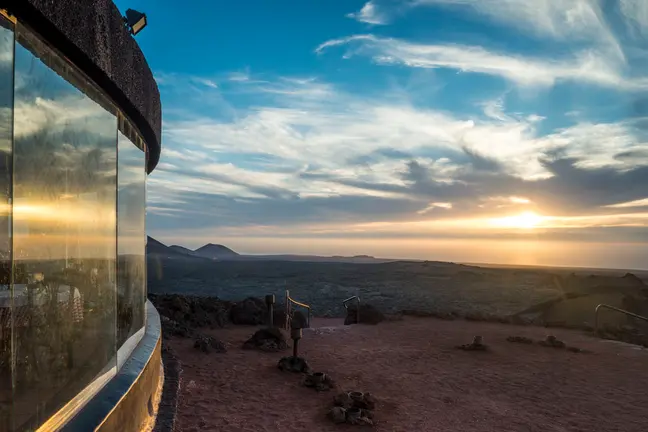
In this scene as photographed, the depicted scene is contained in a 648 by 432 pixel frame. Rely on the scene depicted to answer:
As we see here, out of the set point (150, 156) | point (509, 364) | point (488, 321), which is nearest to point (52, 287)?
point (150, 156)

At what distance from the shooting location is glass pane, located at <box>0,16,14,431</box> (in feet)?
6.48

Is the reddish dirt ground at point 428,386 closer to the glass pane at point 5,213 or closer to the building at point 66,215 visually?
the building at point 66,215

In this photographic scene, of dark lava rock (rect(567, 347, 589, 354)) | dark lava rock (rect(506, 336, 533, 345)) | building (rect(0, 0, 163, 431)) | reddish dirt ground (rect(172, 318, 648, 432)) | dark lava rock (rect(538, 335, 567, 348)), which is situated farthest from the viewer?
dark lava rock (rect(506, 336, 533, 345))

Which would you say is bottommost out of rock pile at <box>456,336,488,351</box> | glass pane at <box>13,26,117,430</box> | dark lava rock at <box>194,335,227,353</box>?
rock pile at <box>456,336,488,351</box>

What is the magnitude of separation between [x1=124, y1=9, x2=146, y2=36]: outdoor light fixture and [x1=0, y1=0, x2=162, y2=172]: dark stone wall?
0.21 metres

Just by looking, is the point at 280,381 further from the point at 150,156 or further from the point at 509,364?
the point at 509,364

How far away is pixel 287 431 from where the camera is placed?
5879 mm

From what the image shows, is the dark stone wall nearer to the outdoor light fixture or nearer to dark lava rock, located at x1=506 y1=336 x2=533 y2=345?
the outdoor light fixture

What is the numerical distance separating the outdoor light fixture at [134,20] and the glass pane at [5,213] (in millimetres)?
1965

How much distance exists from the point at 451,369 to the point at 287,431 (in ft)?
16.4

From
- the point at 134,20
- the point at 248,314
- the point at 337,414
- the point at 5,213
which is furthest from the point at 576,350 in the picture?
the point at 5,213

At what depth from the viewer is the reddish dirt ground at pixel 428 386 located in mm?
6469

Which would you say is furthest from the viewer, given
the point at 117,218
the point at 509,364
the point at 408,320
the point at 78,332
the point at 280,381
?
the point at 408,320

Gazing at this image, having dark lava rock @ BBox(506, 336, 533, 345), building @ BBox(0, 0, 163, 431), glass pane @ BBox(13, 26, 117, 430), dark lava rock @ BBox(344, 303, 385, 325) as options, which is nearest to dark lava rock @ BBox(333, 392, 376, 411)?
building @ BBox(0, 0, 163, 431)
